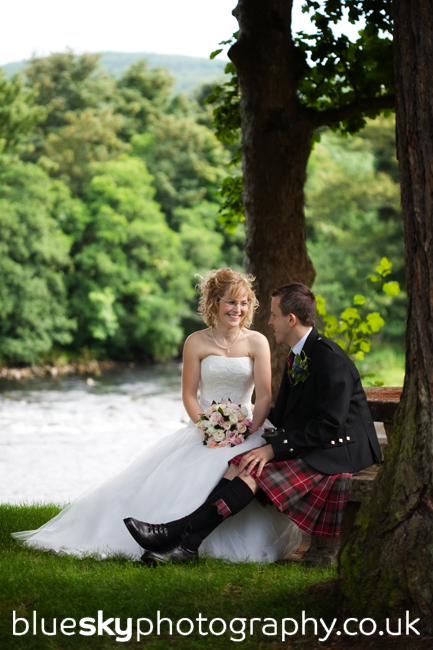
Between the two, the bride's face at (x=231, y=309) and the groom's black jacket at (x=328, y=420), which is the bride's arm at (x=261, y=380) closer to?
the bride's face at (x=231, y=309)

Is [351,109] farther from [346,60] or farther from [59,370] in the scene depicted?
[59,370]

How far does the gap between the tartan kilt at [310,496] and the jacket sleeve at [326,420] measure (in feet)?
0.37

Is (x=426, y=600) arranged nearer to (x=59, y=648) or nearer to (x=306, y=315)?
(x=59, y=648)

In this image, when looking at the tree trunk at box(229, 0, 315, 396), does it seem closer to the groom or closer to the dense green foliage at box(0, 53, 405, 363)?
the groom

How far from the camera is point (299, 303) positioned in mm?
4117

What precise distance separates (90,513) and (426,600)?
2444 mm

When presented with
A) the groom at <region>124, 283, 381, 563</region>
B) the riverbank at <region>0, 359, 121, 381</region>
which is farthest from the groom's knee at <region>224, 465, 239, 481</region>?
the riverbank at <region>0, 359, 121, 381</region>

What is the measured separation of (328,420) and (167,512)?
1098 mm

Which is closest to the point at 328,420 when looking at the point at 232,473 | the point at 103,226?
the point at 232,473

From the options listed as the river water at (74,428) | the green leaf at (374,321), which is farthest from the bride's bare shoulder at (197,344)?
the river water at (74,428)

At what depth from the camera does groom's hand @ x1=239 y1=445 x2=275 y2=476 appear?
3.86 metres

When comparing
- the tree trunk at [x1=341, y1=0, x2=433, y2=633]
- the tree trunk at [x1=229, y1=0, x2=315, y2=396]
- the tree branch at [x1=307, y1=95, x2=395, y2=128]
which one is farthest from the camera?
the tree branch at [x1=307, y1=95, x2=395, y2=128]

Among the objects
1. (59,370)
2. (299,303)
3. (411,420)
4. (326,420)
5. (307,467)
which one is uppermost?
(299,303)

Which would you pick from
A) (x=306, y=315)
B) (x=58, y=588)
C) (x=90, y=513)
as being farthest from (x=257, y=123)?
(x=58, y=588)
